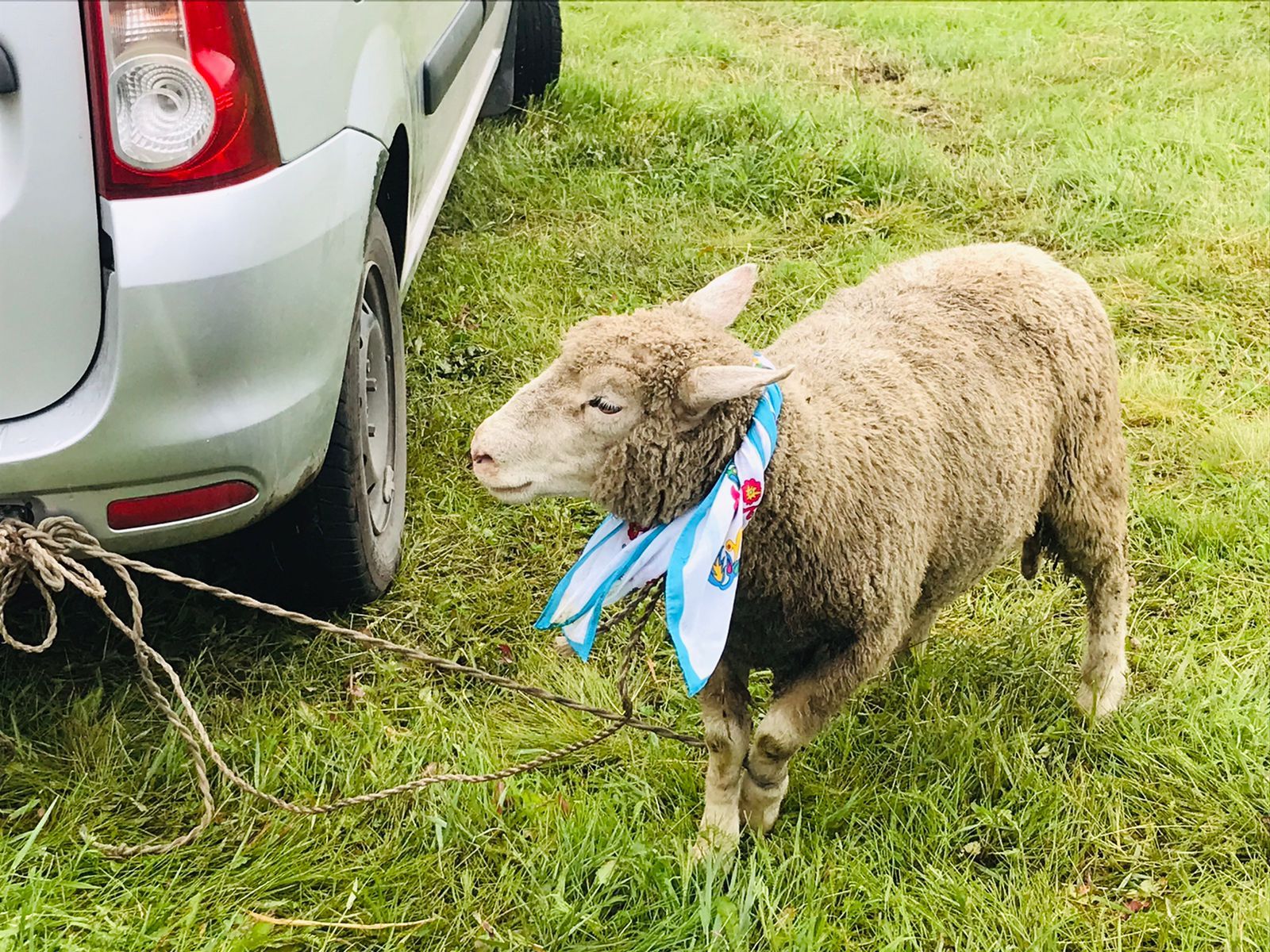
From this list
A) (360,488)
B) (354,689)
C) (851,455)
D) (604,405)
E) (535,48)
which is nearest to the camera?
(604,405)

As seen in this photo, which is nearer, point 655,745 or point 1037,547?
point 655,745

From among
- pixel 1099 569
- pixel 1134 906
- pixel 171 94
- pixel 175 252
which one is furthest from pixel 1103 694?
pixel 171 94

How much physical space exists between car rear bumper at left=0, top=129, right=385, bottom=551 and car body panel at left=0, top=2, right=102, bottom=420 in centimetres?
4

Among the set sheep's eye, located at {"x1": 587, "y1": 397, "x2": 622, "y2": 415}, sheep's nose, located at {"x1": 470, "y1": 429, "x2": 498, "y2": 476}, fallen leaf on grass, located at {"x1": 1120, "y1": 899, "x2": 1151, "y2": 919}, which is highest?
sheep's eye, located at {"x1": 587, "y1": 397, "x2": 622, "y2": 415}

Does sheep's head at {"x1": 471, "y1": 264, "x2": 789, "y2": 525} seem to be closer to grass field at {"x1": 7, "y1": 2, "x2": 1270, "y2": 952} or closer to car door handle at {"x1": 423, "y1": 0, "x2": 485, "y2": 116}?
grass field at {"x1": 7, "y1": 2, "x2": 1270, "y2": 952}

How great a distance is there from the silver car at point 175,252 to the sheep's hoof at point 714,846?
111cm

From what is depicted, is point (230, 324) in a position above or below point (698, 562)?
above

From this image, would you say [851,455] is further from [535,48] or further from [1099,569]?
[535,48]

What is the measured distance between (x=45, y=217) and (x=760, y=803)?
5.78 ft

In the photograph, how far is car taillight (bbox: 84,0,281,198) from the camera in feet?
5.82

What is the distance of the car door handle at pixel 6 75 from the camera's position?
175cm

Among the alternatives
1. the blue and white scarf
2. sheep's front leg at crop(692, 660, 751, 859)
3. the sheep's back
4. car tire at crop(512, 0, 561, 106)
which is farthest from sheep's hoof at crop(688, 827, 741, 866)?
car tire at crop(512, 0, 561, 106)

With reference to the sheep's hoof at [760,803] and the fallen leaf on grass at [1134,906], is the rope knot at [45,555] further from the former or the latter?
the fallen leaf on grass at [1134,906]

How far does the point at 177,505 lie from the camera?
6.75 feet
